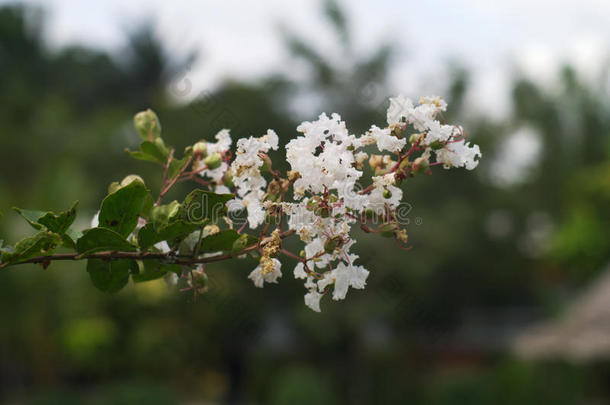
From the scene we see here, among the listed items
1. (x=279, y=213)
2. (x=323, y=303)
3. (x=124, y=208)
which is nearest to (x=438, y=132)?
(x=279, y=213)

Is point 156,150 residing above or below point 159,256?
above

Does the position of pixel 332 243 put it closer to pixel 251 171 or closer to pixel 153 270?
pixel 251 171

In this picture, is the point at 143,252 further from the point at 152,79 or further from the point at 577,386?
the point at 152,79

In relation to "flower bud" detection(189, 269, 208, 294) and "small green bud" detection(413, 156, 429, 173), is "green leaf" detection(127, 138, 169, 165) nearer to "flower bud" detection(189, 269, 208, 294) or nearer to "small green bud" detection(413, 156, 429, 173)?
"flower bud" detection(189, 269, 208, 294)

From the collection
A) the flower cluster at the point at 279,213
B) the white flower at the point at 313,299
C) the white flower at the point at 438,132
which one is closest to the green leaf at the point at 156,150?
the flower cluster at the point at 279,213

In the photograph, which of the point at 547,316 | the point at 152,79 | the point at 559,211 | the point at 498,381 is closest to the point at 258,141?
the point at 498,381

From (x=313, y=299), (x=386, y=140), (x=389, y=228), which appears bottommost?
(x=313, y=299)
